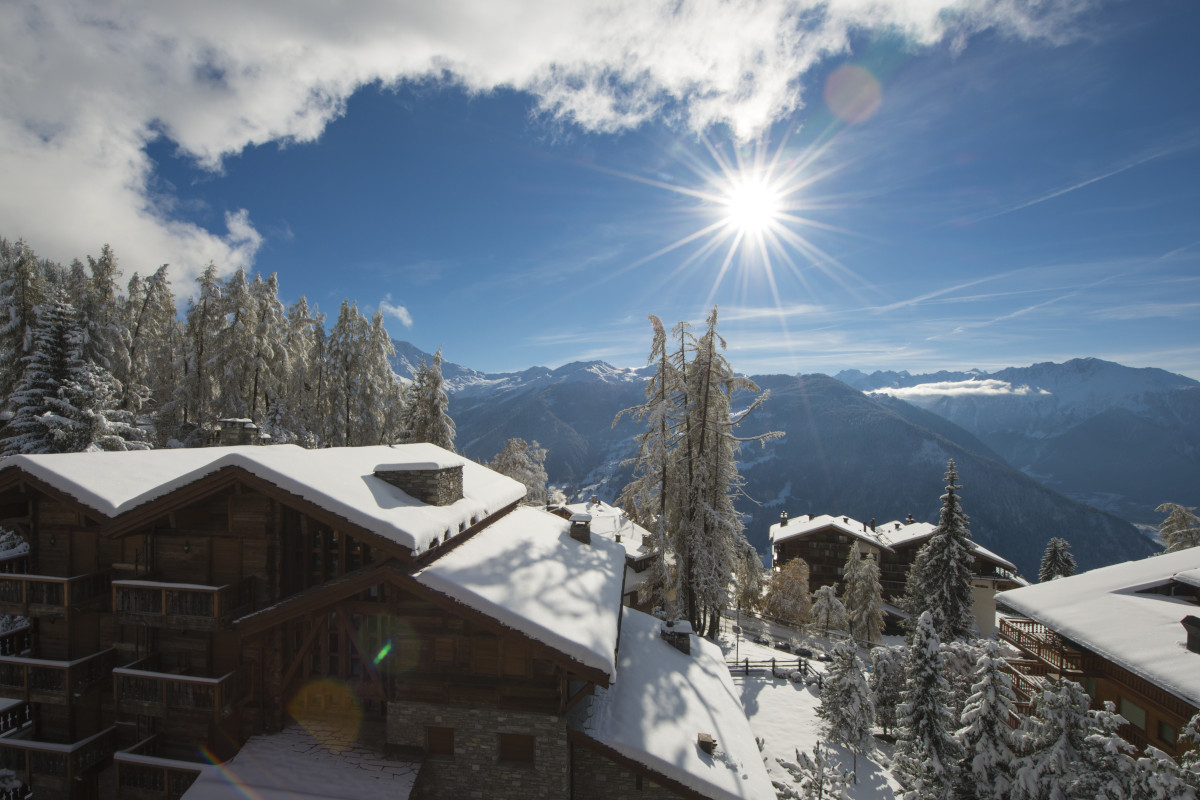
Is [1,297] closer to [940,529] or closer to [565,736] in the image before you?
[565,736]

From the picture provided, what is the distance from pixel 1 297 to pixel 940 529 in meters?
55.3

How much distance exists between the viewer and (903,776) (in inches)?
592

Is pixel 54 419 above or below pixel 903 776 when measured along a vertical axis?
above

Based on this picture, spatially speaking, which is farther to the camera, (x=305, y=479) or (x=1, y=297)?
(x=1, y=297)

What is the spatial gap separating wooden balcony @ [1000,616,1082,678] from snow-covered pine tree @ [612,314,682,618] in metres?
12.6

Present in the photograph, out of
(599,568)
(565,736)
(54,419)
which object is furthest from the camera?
(54,419)

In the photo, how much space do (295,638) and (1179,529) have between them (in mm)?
52008

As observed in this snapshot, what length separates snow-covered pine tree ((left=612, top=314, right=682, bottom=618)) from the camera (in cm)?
2338

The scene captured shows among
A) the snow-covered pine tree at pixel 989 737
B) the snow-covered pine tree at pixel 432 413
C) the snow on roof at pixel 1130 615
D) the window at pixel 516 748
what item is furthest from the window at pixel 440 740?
the snow-covered pine tree at pixel 432 413

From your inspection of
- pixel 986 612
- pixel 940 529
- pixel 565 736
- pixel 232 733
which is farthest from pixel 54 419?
pixel 986 612

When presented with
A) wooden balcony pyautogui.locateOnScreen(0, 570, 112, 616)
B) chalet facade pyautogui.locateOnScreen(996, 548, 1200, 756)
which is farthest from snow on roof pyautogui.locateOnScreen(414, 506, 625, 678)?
chalet facade pyautogui.locateOnScreen(996, 548, 1200, 756)

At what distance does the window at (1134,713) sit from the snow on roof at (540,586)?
14.1 meters

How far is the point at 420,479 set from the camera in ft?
44.3

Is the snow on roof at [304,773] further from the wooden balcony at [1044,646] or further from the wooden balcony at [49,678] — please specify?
the wooden balcony at [1044,646]
